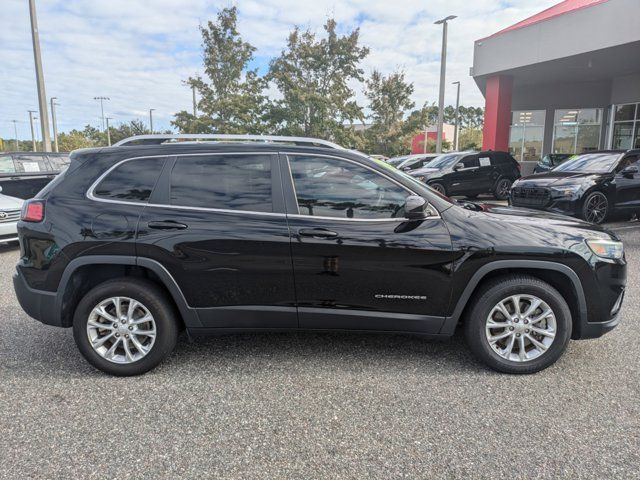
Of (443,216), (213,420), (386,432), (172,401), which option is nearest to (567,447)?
(386,432)

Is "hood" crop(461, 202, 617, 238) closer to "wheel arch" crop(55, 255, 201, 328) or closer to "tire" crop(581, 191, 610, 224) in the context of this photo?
"wheel arch" crop(55, 255, 201, 328)

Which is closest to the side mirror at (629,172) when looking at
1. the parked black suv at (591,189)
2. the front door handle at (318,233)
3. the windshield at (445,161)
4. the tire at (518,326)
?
the parked black suv at (591,189)

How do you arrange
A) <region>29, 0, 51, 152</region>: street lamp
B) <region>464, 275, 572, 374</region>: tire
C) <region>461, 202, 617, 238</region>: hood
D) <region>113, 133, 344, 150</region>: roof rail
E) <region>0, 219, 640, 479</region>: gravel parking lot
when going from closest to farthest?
<region>0, 219, 640, 479</region>: gravel parking lot
<region>464, 275, 572, 374</region>: tire
<region>461, 202, 617, 238</region>: hood
<region>113, 133, 344, 150</region>: roof rail
<region>29, 0, 51, 152</region>: street lamp

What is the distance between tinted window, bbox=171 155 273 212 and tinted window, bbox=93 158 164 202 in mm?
167

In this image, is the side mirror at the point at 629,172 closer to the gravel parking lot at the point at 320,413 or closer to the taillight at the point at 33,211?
the gravel parking lot at the point at 320,413

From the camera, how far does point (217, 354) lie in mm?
3830

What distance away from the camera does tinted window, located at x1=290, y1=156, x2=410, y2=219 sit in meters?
3.40

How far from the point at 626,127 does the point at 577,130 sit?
8.51 ft

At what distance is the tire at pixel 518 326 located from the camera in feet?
11.0

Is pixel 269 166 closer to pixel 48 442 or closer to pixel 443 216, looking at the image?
pixel 443 216

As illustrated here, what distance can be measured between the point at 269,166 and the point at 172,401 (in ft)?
5.79

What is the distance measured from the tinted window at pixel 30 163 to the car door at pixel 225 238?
8.02 metres

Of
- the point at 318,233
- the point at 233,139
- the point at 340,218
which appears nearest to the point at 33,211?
the point at 233,139

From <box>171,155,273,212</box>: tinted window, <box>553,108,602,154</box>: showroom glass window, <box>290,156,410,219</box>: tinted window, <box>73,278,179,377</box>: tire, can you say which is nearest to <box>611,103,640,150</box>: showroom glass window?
<box>553,108,602,154</box>: showroom glass window
